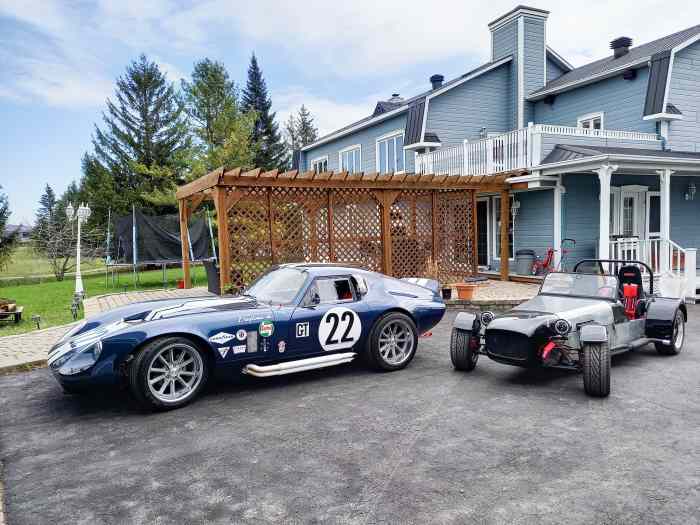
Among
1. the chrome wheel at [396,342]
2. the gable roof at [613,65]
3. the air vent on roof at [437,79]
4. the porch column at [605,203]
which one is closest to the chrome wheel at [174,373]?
the chrome wheel at [396,342]

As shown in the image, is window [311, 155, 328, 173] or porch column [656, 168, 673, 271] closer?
porch column [656, 168, 673, 271]

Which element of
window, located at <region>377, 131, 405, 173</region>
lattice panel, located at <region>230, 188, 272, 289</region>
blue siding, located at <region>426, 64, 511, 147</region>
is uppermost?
blue siding, located at <region>426, 64, 511, 147</region>

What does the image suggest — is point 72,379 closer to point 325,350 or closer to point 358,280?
point 325,350

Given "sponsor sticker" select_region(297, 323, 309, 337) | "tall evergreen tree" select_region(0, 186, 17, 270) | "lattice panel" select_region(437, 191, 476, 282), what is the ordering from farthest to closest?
1. "tall evergreen tree" select_region(0, 186, 17, 270)
2. "lattice panel" select_region(437, 191, 476, 282)
3. "sponsor sticker" select_region(297, 323, 309, 337)

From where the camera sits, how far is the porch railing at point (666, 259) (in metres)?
11.7

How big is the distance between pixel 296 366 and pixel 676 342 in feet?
16.8

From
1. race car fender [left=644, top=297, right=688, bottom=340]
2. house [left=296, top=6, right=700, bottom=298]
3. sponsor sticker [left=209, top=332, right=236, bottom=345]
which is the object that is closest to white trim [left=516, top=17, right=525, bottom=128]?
house [left=296, top=6, right=700, bottom=298]

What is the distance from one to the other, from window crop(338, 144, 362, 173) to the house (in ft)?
7.19

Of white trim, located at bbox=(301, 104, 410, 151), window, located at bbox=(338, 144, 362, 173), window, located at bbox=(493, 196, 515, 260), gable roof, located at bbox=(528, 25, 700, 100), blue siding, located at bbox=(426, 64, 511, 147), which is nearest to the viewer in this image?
gable roof, located at bbox=(528, 25, 700, 100)

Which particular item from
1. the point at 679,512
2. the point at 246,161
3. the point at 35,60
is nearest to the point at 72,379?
the point at 679,512

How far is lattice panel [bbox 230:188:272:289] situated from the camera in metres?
10.6

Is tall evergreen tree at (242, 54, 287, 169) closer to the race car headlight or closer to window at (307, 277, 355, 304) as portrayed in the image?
window at (307, 277, 355, 304)

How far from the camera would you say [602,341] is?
197 inches

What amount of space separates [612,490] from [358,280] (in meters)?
3.59
